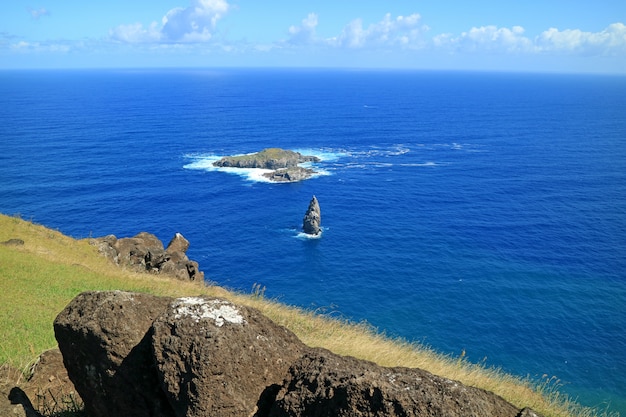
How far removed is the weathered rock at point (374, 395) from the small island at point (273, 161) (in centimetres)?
13195

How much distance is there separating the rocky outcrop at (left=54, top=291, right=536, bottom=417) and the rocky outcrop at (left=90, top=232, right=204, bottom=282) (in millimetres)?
24879

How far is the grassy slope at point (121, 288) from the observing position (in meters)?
15.2

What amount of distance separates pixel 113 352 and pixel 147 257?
27.7 metres

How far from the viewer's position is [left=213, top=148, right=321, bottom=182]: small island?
14062 cm

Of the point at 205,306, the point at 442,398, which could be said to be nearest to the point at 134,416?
the point at 205,306

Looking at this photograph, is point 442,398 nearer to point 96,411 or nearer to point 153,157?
point 96,411

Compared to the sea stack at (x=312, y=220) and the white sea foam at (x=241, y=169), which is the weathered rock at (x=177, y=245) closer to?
the sea stack at (x=312, y=220)

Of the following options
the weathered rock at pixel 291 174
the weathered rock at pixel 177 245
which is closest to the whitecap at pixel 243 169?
the weathered rock at pixel 291 174

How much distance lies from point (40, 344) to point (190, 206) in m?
100

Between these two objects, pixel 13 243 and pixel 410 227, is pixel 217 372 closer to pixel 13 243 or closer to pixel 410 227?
pixel 13 243

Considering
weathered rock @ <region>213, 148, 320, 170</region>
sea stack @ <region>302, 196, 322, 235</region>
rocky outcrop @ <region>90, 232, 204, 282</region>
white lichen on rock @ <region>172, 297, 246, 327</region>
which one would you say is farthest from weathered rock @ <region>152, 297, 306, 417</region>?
weathered rock @ <region>213, 148, 320, 170</region>

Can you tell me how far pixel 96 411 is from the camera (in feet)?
29.7

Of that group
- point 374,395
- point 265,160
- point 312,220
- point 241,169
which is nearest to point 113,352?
point 374,395

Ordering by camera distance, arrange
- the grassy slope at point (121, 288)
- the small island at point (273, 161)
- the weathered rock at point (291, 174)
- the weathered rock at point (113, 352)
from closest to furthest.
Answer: the weathered rock at point (113, 352) → the grassy slope at point (121, 288) → the weathered rock at point (291, 174) → the small island at point (273, 161)
